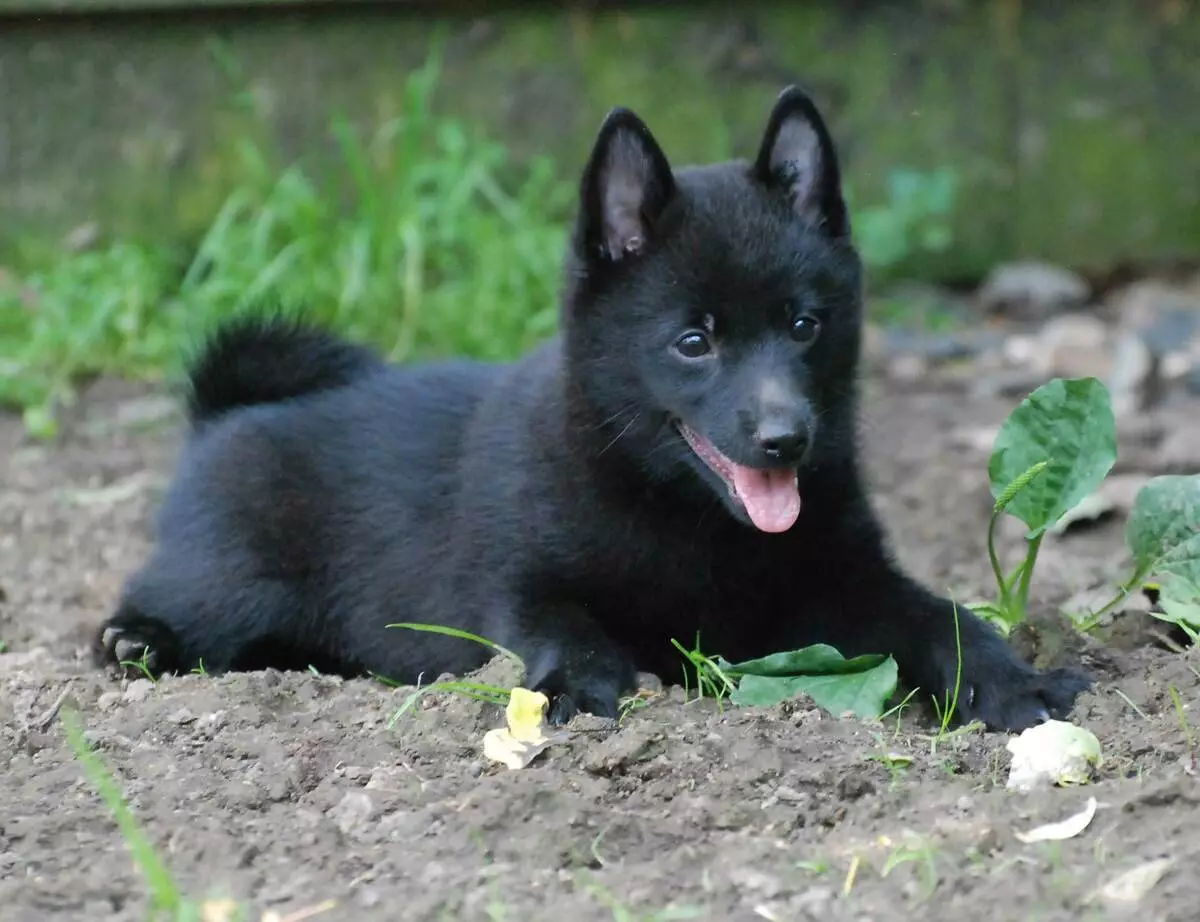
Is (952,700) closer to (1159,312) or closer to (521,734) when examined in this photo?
(521,734)

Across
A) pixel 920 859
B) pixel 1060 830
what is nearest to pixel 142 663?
pixel 920 859

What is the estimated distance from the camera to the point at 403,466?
357 cm

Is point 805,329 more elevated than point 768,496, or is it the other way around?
point 805,329

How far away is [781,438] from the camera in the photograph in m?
2.81

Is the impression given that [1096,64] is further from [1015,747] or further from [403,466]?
[1015,747]

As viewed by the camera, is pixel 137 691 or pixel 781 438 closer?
pixel 781 438

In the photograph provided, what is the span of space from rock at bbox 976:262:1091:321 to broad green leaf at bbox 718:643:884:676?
4.04 meters

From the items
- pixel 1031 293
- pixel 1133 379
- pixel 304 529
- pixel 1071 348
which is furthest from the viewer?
pixel 1031 293

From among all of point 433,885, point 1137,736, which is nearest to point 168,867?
point 433,885

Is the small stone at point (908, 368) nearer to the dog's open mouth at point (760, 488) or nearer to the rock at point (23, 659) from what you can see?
the dog's open mouth at point (760, 488)

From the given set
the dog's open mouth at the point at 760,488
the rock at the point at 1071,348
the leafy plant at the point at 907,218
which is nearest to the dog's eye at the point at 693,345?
the dog's open mouth at the point at 760,488

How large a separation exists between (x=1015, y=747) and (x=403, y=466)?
1.57 metres

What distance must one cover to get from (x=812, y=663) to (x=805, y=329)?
2.07 feet

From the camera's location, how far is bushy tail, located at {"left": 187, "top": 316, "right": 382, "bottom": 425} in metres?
3.99
